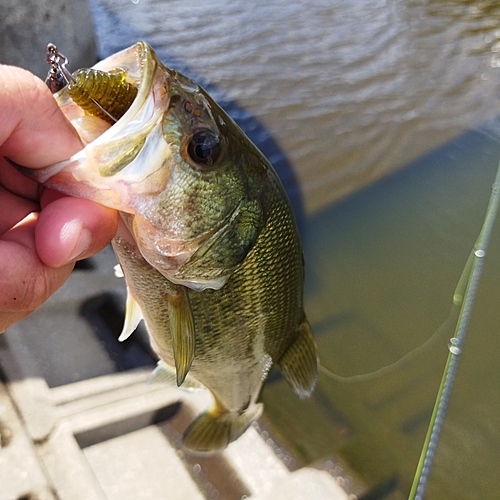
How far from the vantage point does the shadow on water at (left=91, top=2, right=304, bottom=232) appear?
419 cm

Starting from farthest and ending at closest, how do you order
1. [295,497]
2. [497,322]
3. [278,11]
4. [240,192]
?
[278,11] < [497,322] < [295,497] < [240,192]

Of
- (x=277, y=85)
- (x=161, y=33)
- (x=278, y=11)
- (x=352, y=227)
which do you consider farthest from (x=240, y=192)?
(x=278, y=11)

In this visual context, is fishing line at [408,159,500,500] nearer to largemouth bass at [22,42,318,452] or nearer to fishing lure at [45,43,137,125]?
largemouth bass at [22,42,318,452]

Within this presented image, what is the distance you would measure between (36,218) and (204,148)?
393mm

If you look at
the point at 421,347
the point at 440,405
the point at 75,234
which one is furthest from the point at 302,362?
the point at 421,347

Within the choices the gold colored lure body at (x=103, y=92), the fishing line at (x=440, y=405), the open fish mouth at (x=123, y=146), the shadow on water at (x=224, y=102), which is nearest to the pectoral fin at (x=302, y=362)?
the fishing line at (x=440, y=405)

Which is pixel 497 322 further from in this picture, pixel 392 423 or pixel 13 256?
pixel 13 256

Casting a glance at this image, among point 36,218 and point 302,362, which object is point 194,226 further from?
point 302,362

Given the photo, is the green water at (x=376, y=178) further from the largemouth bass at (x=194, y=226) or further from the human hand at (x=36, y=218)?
the human hand at (x=36, y=218)

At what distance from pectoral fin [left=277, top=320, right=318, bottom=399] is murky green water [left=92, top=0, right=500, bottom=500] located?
2.39 feet

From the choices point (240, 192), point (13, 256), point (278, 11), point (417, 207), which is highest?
point (13, 256)

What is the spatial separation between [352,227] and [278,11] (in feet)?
14.5

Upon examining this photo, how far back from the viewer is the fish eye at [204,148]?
1069 millimetres

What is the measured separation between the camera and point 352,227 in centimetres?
379
